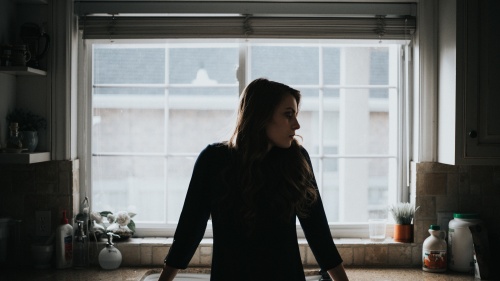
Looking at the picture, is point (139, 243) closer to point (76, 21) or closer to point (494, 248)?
point (76, 21)

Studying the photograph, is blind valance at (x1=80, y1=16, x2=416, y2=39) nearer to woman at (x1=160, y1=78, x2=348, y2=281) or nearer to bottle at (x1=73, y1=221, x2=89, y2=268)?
bottle at (x1=73, y1=221, x2=89, y2=268)

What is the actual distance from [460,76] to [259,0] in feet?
3.31

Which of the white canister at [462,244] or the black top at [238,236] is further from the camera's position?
the white canister at [462,244]

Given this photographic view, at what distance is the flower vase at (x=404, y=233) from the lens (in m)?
3.10

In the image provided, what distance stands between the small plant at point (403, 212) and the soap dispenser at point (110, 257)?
1346mm

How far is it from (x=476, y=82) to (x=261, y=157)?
4.14ft

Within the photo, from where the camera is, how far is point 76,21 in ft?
10.1

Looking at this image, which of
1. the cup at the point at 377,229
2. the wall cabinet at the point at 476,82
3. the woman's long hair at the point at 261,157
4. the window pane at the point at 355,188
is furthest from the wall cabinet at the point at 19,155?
the wall cabinet at the point at 476,82

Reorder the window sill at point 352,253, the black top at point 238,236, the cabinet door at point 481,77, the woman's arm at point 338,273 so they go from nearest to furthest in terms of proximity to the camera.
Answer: the black top at point 238,236, the woman's arm at point 338,273, the cabinet door at point 481,77, the window sill at point 352,253

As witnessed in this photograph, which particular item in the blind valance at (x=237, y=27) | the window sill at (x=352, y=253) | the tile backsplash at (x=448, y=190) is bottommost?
the window sill at (x=352, y=253)

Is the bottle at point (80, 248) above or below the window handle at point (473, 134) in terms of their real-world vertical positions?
below

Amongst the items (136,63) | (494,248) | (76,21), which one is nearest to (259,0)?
(136,63)

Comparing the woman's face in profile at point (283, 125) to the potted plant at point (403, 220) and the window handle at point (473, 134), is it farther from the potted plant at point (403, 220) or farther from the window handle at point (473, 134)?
the potted plant at point (403, 220)

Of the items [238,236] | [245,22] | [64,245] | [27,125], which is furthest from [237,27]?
[238,236]
